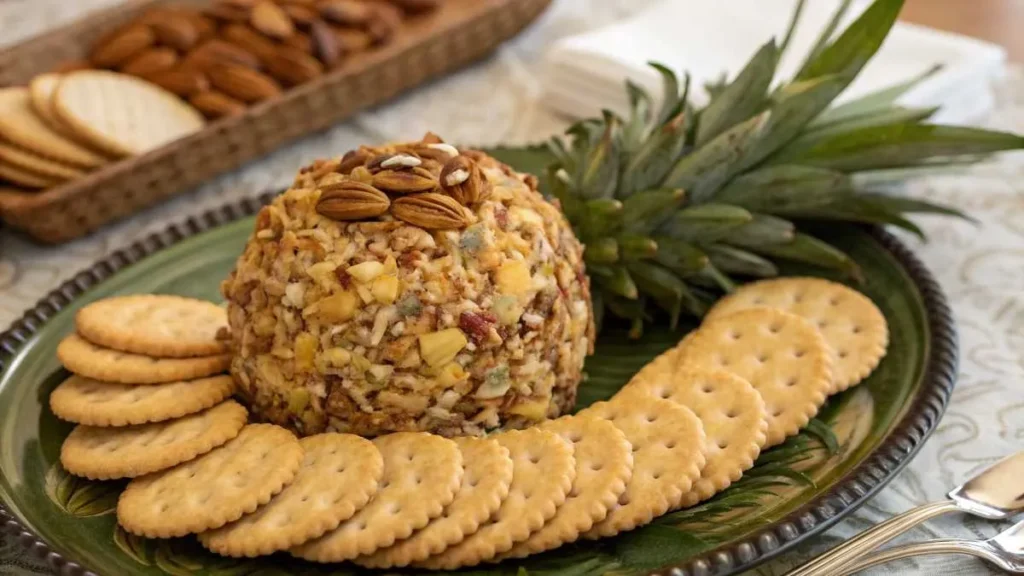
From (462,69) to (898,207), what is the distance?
1.78 meters

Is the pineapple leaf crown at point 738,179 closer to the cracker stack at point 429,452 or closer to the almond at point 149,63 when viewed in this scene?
the cracker stack at point 429,452

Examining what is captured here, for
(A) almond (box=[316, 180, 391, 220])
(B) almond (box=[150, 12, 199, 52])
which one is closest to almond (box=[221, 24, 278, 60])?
(B) almond (box=[150, 12, 199, 52])

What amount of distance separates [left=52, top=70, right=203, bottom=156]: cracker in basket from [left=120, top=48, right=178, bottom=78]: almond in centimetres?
5

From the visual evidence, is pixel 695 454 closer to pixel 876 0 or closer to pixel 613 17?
pixel 876 0

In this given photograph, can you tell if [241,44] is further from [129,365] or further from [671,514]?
[671,514]

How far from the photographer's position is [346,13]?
133 inches

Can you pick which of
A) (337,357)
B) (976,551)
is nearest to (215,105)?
(337,357)

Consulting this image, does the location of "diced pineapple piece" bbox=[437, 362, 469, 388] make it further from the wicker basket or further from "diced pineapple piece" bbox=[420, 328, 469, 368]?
the wicker basket

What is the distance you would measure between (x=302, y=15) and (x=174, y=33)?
1.34ft

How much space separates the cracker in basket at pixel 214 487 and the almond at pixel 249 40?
1743 millimetres

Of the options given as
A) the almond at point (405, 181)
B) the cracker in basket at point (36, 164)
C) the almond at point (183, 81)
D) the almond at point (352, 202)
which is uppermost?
the almond at point (405, 181)

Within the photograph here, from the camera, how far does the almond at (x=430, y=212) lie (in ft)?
5.87

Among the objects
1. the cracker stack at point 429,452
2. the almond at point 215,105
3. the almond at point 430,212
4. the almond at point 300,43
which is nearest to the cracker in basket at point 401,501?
the cracker stack at point 429,452

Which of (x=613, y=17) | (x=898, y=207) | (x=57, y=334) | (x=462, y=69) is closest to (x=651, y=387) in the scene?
(x=898, y=207)
